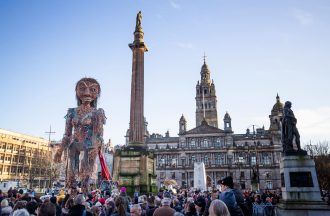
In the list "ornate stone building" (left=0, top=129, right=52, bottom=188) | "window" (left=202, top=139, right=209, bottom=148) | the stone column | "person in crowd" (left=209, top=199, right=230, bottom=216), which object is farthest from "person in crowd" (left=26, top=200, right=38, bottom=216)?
"window" (left=202, top=139, right=209, bottom=148)

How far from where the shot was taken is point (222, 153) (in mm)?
84375

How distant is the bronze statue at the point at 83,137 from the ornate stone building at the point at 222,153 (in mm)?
64078

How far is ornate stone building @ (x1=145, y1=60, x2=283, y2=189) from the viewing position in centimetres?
8012

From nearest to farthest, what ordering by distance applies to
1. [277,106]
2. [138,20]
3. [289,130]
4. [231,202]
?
[231,202], [289,130], [138,20], [277,106]

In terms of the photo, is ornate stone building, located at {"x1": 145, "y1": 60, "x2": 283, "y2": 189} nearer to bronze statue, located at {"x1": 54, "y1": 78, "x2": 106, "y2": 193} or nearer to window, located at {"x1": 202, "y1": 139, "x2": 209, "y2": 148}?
window, located at {"x1": 202, "y1": 139, "x2": 209, "y2": 148}

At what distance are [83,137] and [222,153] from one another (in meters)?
70.2

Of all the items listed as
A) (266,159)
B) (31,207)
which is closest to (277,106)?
(266,159)

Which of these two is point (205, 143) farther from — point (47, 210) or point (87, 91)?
point (47, 210)

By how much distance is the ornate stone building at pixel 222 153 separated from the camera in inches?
3155

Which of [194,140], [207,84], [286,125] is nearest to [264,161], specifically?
[194,140]

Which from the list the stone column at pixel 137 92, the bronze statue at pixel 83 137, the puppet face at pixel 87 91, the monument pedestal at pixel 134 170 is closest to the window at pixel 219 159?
the stone column at pixel 137 92

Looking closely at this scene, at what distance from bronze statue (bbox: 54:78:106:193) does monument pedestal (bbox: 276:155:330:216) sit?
11.6 m

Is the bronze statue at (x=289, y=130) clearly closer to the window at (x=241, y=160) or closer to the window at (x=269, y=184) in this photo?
the window at (x=269, y=184)

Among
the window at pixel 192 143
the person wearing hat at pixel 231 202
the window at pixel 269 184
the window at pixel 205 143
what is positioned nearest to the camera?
the person wearing hat at pixel 231 202
